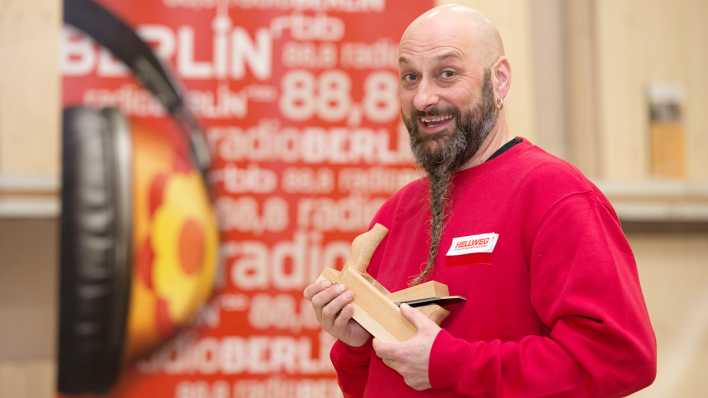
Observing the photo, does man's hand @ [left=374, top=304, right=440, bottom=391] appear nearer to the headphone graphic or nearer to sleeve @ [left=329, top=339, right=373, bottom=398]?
sleeve @ [left=329, top=339, right=373, bottom=398]

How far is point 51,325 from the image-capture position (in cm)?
311

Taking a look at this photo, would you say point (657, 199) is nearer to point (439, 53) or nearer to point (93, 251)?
point (93, 251)

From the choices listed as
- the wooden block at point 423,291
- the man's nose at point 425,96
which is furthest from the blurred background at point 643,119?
the wooden block at point 423,291

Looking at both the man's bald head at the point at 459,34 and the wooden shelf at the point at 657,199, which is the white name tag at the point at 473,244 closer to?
the man's bald head at the point at 459,34

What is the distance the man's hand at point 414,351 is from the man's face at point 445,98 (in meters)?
0.30

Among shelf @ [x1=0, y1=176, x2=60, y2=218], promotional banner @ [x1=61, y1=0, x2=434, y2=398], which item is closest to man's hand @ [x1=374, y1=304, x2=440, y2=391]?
promotional banner @ [x1=61, y1=0, x2=434, y2=398]

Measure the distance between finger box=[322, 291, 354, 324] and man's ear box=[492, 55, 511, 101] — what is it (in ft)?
1.35

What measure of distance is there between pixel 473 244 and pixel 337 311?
0.76 feet

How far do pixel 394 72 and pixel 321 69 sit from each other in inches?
9.2

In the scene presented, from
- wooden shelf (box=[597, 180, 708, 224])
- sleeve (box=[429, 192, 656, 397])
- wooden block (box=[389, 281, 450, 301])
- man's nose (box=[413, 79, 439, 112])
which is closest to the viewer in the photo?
sleeve (box=[429, 192, 656, 397])

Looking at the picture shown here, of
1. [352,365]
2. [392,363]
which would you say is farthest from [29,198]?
[392,363]

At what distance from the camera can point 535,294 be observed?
133 centimetres

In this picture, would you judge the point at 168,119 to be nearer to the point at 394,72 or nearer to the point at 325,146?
the point at 325,146

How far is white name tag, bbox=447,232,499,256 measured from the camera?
1.38 m
